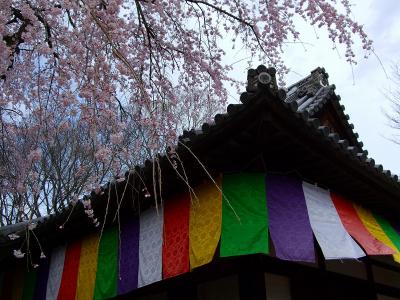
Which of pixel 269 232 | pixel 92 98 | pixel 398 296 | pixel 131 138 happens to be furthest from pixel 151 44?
pixel 398 296

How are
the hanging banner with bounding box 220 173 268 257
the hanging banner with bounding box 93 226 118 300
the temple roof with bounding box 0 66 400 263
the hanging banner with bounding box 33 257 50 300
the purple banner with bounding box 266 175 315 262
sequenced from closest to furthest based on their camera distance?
1. the temple roof with bounding box 0 66 400 263
2. the hanging banner with bounding box 220 173 268 257
3. the purple banner with bounding box 266 175 315 262
4. the hanging banner with bounding box 93 226 118 300
5. the hanging banner with bounding box 33 257 50 300

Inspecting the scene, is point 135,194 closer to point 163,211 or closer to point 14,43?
point 163,211

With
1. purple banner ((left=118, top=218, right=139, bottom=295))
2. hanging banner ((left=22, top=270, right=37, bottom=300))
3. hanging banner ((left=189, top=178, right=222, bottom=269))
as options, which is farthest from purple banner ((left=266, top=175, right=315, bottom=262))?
hanging banner ((left=22, top=270, right=37, bottom=300))

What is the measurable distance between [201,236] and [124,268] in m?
1.35

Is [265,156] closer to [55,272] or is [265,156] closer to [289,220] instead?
[289,220]

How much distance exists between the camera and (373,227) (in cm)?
566

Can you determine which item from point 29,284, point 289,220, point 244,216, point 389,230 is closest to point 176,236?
point 244,216

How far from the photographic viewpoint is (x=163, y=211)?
5168 mm

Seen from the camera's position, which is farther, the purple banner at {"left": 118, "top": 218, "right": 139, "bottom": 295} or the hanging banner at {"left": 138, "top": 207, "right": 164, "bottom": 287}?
the purple banner at {"left": 118, "top": 218, "right": 139, "bottom": 295}

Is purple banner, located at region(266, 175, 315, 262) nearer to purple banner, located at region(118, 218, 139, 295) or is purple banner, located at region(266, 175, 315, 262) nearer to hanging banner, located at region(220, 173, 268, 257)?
hanging banner, located at region(220, 173, 268, 257)

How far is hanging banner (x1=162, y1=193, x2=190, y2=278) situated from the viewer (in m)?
4.61

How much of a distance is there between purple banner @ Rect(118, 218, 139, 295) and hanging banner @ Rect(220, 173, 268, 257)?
1.47 m

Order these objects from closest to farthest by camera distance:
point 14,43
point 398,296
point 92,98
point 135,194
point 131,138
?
point 92,98
point 131,138
point 14,43
point 135,194
point 398,296

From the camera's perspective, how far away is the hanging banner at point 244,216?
13.5 feet
